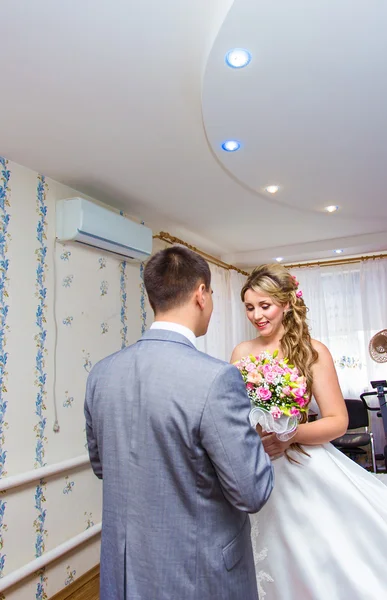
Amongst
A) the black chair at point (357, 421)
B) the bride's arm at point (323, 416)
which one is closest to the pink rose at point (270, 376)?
the bride's arm at point (323, 416)

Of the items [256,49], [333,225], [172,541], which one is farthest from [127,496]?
[333,225]

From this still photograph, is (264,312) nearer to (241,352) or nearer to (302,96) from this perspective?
(241,352)

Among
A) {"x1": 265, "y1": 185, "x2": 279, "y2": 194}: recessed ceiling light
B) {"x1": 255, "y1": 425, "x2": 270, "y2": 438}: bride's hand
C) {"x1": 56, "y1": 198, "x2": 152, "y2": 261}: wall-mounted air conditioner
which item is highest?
{"x1": 265, "y1": 185, "x2": 279, "y2": 194}: recessed ceiling light

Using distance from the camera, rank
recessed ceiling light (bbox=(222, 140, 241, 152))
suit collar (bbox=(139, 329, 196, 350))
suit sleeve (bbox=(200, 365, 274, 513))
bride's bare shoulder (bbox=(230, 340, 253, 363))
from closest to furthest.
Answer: suit sleeve (bbox=(200, 365, 274, 513)) < suit collar (bbox=(139, 329, 196, 350)) < bride's bare shoulder (bbox=(230, 340, 253, 363)) < recessed ceiling light (bbox=(222, 140, 241, 152))

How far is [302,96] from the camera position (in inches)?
73.0

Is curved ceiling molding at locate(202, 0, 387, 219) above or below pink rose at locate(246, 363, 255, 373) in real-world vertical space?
above

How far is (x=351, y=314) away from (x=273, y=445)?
4.08 m

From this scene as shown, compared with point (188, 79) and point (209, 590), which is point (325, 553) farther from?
point (188, 79)

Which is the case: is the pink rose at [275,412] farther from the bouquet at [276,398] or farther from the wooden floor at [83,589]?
the wooden floor at [83,589]

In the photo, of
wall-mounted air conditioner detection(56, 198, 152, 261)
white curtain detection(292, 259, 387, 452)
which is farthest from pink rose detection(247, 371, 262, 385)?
white curtain detection(292, 259, 387, 452)

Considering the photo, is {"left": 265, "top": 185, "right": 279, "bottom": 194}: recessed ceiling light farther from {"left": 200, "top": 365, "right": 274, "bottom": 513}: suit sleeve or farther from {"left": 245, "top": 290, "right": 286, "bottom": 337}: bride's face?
{"left": 200, "top": 365, "right": 274, "bottom": 513}: suit sleeve

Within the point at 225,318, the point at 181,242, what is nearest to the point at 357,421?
the point at 225,318

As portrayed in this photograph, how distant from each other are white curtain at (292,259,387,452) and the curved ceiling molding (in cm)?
232

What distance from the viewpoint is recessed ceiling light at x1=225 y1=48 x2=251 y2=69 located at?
156 cm
